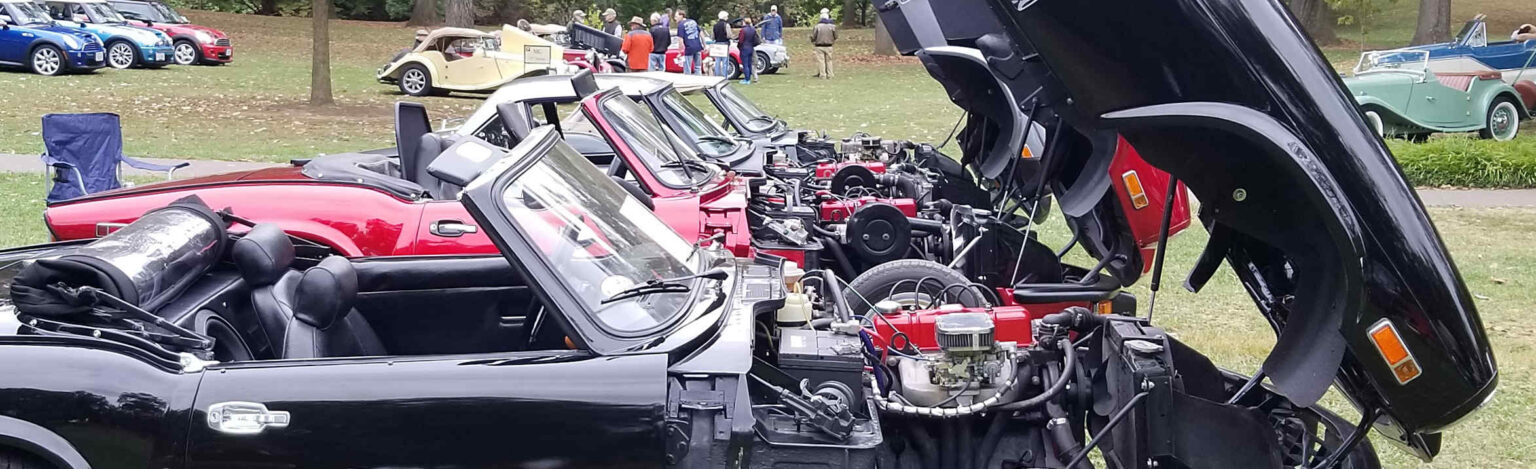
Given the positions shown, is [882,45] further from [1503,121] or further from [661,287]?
[661,287]

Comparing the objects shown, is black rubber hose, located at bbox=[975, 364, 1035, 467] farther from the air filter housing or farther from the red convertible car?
the red convertible car

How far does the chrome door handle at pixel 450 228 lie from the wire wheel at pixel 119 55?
22245 millimetres

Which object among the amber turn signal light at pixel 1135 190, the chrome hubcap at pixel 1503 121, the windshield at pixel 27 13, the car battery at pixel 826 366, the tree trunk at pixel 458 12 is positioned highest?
the car battery at pixel 826 366

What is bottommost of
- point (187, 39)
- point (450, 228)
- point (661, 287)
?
point (187, 39)

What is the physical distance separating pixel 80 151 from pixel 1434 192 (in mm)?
12696

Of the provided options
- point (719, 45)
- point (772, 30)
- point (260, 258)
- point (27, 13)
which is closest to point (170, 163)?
point (260, 258)

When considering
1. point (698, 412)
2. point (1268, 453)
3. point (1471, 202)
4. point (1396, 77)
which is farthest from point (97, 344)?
point (1396, 77)

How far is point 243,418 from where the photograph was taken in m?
3.10

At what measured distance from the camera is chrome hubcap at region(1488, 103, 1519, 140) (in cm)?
1730

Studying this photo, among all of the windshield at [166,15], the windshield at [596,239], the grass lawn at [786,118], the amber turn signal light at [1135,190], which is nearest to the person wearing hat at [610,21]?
the grass lawn at [786,118]

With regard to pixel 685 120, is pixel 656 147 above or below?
above

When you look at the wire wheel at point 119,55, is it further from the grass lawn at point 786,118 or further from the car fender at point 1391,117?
the car fender at point 1391,117

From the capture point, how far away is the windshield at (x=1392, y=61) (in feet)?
59.1

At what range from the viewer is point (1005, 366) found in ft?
13.3
